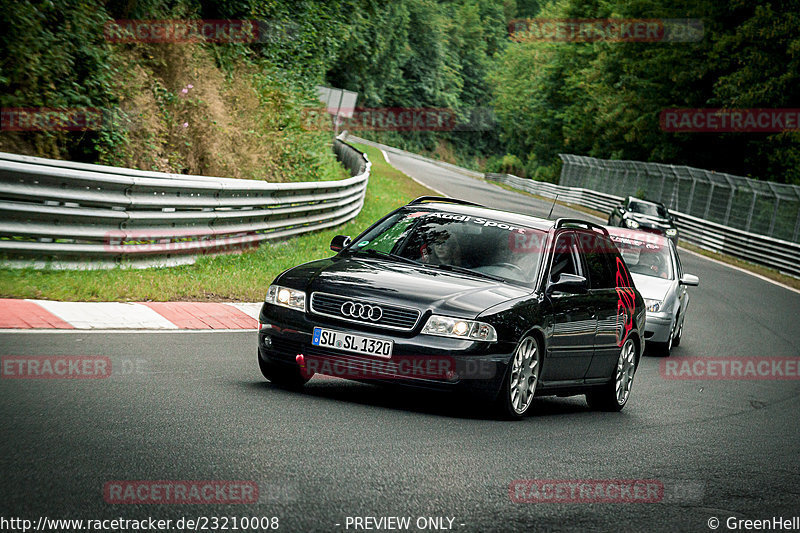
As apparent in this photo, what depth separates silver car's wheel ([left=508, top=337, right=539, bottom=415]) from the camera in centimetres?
775

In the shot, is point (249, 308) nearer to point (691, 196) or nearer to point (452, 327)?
point (452, 327)

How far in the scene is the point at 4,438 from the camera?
5.46 metres

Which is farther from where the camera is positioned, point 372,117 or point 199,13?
point 372,117

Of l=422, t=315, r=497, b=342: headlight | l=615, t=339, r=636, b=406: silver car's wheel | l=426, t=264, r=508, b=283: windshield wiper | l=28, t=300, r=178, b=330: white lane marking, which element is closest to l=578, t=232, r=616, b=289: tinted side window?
l=615, t=339, r=636, b=406: silver car's wheel

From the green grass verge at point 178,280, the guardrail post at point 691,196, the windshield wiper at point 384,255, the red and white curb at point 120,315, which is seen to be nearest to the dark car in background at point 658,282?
the green grass verge at point 178,280

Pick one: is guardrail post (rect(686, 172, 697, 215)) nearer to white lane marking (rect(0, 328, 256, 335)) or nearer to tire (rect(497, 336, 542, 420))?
white lane marking (rect(0, 328, 256, 335))

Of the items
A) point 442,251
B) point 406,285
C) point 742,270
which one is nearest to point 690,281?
point 442,251

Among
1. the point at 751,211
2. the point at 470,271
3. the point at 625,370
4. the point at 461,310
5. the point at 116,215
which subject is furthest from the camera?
the point at 751,211

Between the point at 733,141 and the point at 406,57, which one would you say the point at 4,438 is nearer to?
the point at 733,141

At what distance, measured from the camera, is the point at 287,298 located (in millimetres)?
7820

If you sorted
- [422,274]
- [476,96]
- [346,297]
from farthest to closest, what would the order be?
[476,96], [422,274], [346,297]

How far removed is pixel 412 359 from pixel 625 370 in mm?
3383

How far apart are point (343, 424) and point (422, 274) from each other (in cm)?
163

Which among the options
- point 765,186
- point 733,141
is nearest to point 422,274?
point 765,186
